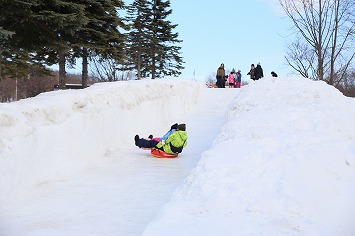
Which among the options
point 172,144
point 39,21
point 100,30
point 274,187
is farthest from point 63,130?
point 100,30

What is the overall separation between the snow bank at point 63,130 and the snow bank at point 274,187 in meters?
3.32

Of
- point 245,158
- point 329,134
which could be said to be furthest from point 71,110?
point 329,134

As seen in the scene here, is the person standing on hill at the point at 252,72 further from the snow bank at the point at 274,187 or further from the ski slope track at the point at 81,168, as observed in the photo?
the snow bank at the point at 274,187

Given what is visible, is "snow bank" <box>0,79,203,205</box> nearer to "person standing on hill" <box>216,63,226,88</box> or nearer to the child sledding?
the child sledding

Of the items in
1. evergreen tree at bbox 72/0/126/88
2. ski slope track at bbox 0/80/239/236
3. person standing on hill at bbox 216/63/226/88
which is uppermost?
evergreen tree at bbox 72/0/126/88

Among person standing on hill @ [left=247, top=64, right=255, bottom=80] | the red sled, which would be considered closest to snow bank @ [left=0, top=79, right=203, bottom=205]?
the red sled

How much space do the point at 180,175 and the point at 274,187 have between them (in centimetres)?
357

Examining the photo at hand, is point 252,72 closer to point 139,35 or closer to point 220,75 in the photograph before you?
point 220,75

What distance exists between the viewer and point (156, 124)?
16.1 metres

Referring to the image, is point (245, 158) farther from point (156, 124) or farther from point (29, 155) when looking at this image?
point (156, 124)

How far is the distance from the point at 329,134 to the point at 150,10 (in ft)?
107

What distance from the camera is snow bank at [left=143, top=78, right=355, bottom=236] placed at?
4.00 meters

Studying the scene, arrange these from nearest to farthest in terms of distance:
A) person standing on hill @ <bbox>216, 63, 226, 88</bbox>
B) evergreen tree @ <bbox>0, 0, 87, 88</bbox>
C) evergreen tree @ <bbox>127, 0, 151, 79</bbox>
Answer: evergreen tree @ <bbox>0, 0, 87, 88</bbox>
person standing on hill @ <bbox>216, 63, 226, 88</bbox>
evergreen tree @ <bbox>127, 0, 151, 79</bbox>

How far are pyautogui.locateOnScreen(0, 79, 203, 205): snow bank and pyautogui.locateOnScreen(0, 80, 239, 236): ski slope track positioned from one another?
0.06 feet
